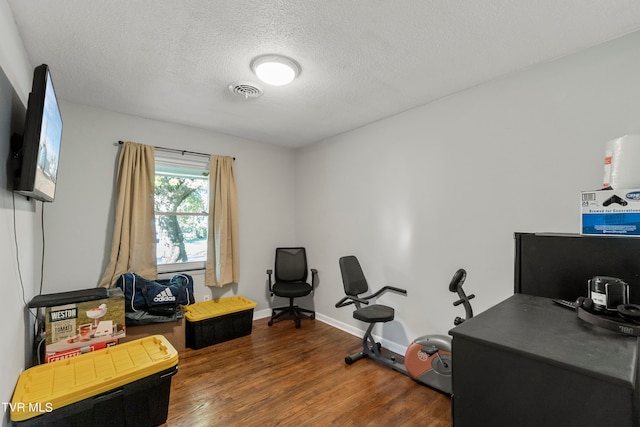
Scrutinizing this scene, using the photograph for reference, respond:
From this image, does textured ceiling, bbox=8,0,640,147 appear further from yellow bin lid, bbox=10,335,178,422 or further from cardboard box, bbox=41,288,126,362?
yellow bin lid, bbox=10,335,178,422

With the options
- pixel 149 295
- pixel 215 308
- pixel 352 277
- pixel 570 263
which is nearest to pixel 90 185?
pixel 149 295

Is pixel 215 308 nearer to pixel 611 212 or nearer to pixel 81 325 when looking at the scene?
pixel 81 325

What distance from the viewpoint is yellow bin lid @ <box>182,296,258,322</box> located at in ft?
9.92

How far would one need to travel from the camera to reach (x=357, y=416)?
196cm

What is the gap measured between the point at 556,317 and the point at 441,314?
149 cm

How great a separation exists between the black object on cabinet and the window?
132 inches

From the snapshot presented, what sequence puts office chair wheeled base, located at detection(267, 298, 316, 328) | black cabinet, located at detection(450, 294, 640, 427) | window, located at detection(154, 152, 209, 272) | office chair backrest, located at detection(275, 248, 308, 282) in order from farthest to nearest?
office chair backrest, located at detection(275, 248, 308, 282), office chair wheeled base, located at detection(267, 298, 316, 328), window, located at detection(154, 152, 209, 272), black cabinet, located at detection(450, 294, 640, 427)

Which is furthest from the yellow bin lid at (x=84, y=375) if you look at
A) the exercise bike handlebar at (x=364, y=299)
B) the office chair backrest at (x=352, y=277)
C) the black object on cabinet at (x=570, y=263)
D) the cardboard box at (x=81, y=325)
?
the black object on cabinet at (x=570, y=263)

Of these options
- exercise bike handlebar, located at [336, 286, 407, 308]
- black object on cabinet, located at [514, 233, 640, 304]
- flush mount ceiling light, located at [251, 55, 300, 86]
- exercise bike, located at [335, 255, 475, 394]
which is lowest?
exercise bike, located at [335, 255, 475, 394]

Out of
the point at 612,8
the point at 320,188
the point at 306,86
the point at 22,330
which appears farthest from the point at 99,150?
the point at 612,8

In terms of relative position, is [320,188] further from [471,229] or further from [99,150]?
[99,150]

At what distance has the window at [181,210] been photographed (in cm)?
330

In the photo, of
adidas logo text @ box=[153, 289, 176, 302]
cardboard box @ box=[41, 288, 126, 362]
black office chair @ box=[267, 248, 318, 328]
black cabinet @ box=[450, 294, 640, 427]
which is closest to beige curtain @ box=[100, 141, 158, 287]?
→ adidas logo text @ box=[153, 289, 176, 302]

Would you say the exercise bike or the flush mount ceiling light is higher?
the flush mount ceiling light
